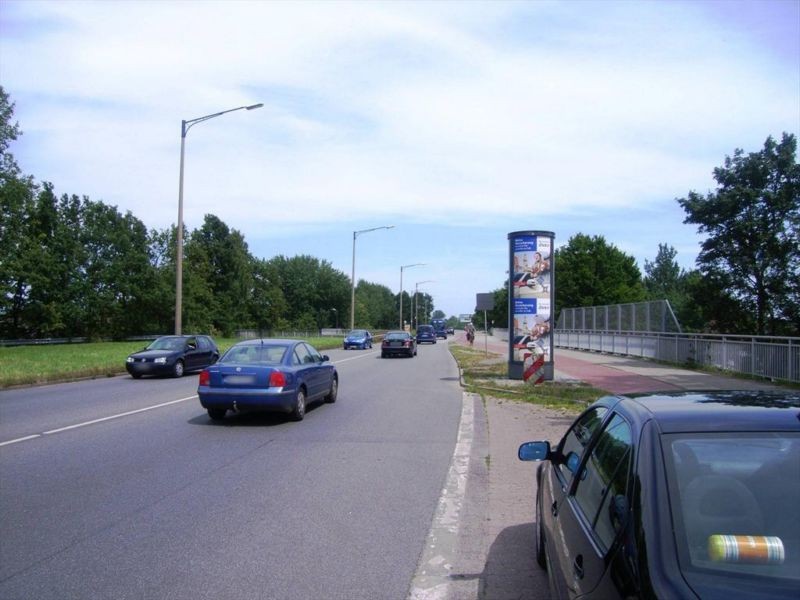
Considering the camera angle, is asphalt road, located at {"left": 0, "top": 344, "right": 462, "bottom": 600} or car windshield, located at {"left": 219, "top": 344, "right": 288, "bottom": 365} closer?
asphalt road, located at {"left": 0, "top": 344, "right": 462, "bottom": 600}

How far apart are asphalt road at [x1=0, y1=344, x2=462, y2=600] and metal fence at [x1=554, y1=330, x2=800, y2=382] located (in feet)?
30.5

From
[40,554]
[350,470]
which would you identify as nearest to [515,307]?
[350,470]

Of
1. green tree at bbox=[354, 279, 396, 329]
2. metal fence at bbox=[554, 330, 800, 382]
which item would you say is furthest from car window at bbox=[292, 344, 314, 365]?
green tree at bbox=[354, 279, 396, 329]

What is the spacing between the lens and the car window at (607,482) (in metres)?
2.71

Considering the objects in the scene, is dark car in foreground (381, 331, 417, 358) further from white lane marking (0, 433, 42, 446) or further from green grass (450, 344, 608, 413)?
white lane marking (0, 433, 42, 446)

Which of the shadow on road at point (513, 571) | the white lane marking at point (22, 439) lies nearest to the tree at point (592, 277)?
the white lane marking at point (22, 439)

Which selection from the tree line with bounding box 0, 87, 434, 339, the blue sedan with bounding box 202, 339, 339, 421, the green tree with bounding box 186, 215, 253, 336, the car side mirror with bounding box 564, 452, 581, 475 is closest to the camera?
the car side mirror with bounding box 564, 452, 581, 475

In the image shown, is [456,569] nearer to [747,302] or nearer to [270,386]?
[270,386]

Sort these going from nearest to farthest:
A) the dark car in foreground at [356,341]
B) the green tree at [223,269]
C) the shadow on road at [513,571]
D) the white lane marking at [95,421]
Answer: the shadow on road at [513,571], the white lane marking at [95,421], the dark car in foreground at [356,341], the green tree at [223,269]

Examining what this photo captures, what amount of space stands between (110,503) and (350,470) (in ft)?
8.76

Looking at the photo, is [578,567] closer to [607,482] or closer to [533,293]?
[607,482]

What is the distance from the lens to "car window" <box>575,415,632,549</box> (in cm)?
271

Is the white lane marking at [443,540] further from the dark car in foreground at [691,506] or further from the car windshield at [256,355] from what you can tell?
the car windshield at [256,355]

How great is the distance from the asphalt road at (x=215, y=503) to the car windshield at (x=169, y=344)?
960 cm
